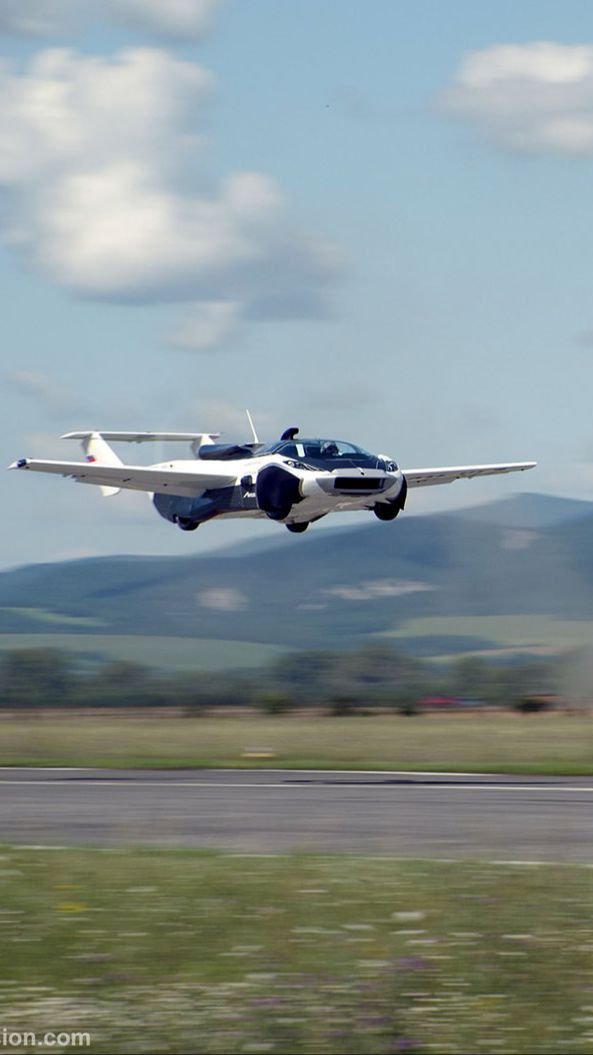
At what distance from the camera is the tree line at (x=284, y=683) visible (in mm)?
78562

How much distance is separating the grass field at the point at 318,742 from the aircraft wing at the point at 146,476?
37.8ft

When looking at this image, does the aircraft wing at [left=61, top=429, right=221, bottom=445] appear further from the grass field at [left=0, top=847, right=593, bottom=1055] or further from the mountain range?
the mountain range

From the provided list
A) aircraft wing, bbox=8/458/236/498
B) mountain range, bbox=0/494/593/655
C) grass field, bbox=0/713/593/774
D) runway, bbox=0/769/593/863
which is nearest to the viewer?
runway, bbox=0/769/593/863

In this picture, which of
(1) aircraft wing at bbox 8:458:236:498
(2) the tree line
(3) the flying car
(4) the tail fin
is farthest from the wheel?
(2) the tree line

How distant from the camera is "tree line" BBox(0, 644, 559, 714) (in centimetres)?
7856

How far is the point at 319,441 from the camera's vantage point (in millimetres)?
32125

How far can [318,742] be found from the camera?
55594 mm

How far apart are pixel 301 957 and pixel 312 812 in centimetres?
1581

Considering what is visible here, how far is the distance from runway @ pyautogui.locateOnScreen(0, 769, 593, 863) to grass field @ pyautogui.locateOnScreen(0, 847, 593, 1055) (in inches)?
151

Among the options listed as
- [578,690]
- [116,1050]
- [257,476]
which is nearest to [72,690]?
[578,690]

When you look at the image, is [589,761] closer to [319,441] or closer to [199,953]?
[319,441]

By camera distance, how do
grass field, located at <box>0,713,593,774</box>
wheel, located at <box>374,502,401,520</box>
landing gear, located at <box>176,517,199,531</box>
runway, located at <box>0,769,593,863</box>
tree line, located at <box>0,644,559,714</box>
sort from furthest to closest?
tree line, located at <box>0,644,559,714</box> → grass field, located at <box>0,713,593,774</box> → landing gear, located at <box>176,517,199,531</box> → wheel, located at <box>374,502,401,520</box> → runway, located at <box>0,769,593,863</box>

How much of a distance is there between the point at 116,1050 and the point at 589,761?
121ft

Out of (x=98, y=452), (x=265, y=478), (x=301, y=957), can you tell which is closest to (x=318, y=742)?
(x=98, y=452)
